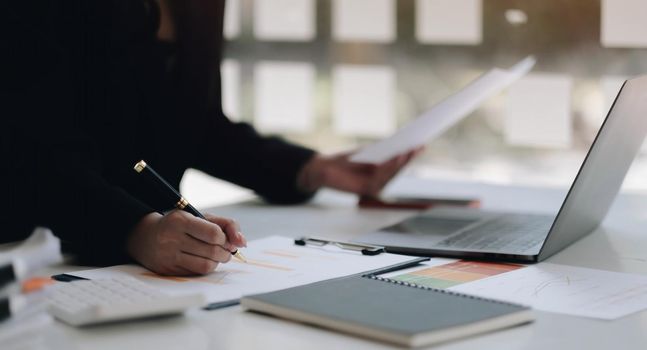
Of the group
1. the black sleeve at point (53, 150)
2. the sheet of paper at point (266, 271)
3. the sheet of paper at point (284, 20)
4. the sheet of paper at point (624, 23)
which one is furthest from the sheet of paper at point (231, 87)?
the sheet of paper at point (266, 271)

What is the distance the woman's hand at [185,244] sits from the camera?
1.27m

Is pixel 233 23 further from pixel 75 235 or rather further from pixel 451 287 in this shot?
pixel 451 287

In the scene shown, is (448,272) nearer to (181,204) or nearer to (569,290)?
(569,290)

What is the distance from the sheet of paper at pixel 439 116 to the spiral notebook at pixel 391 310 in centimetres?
62

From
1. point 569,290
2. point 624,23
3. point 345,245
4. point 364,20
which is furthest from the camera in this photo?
point 364,20

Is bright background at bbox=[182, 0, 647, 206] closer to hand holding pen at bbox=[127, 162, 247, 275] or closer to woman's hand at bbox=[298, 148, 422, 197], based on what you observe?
woman's hand at bbox=[298, 148, 422, 197]

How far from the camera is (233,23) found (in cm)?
301

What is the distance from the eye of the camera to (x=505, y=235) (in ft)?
5.02

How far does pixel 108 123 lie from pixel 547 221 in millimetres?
782

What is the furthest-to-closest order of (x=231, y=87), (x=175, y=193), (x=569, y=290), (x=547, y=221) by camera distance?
1. (x=231, y=87)
2. (x=547, y=221)
3. (x=175, y=193)
4. (x=569, y=290)

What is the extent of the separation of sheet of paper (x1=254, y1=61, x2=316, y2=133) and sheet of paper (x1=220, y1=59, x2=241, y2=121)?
0.21 ft

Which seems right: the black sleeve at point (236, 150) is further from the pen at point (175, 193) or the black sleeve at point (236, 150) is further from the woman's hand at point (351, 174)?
the pen at point (175, 193)

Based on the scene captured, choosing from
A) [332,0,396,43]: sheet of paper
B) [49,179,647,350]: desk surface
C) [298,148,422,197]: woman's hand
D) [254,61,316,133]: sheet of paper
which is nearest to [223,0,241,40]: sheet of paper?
[254,61,316,133]: sheet of paper

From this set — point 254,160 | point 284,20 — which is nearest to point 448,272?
point 254,160
